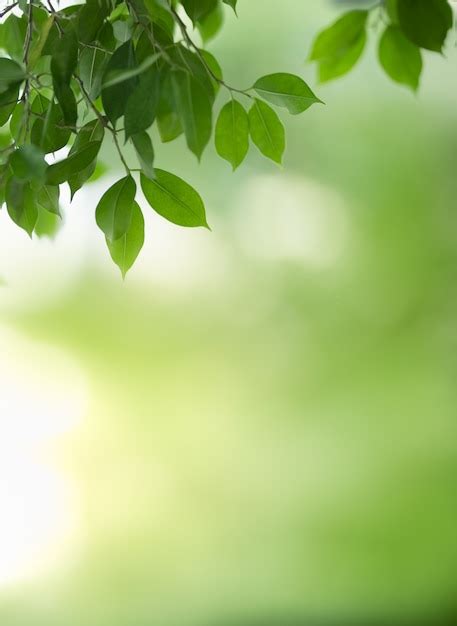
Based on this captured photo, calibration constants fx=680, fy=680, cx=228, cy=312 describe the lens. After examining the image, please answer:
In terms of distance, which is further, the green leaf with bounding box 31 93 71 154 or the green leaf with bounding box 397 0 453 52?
the green leaf with bounding box 31 93 71 154

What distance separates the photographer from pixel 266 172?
1998 millimetres

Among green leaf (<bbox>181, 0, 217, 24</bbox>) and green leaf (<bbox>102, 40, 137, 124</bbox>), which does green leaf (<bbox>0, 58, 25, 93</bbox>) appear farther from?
green leaf (<bbox>181, 0, 217, 24</bbox>)

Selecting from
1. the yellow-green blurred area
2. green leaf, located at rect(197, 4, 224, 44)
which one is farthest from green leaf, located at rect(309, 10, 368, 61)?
the yellow-green blurred area

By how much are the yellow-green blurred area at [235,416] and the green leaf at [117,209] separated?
54.8 inches

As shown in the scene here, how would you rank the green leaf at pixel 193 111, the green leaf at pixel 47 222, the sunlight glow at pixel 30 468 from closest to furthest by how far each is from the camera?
1. the green leaf at pixel 193 111
2. the green leaf at pixel 47 222
3. the sunlight glow at pixel 30 468

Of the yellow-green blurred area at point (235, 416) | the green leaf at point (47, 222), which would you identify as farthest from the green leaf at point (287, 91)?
the yellow-green blurred area at point (235, 416)

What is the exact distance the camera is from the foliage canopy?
46 centimetres

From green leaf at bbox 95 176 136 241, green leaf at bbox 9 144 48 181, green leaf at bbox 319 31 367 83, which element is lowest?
green leaf at bbox 9 144 48 181

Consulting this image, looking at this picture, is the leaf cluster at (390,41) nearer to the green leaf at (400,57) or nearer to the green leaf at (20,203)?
the green leaf at (400,57)

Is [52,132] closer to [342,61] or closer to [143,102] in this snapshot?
[143,102]

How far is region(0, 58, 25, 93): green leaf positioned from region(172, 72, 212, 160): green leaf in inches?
4.6

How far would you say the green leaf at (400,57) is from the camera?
505 mm

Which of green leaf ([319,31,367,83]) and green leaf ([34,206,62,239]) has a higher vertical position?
green leaf ([34,206,62,239])

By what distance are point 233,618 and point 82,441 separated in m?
0.66
